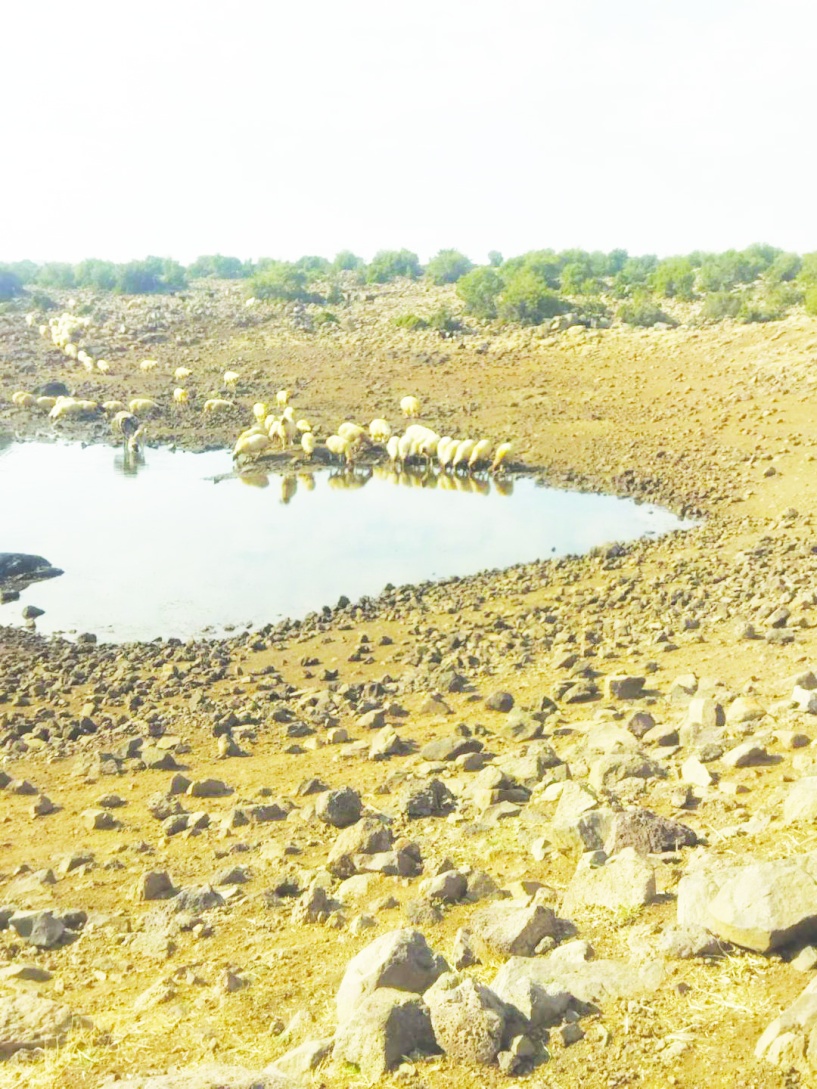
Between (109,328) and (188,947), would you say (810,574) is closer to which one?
(188,947)

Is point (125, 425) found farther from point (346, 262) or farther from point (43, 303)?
point (346, 262)

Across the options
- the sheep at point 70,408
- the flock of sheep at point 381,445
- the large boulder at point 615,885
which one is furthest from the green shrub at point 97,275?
the large boulder at point 615,885

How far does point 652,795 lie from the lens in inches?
234

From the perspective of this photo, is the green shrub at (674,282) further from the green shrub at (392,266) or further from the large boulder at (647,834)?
the large boulder at (647,834)

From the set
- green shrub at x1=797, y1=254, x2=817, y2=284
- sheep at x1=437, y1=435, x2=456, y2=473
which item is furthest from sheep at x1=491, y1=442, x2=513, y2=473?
green shrub at x1=797, y1=254, x2=817, y2=284

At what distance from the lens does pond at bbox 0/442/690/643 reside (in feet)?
43.9

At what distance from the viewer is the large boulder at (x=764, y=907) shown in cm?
387

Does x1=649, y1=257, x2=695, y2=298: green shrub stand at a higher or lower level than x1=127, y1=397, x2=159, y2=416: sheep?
higher

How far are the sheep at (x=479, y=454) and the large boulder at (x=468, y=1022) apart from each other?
17046 millimetres

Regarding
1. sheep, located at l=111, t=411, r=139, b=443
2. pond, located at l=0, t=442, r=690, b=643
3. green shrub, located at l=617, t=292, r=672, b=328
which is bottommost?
pond, located at l=0, t=442, r=690, b=643

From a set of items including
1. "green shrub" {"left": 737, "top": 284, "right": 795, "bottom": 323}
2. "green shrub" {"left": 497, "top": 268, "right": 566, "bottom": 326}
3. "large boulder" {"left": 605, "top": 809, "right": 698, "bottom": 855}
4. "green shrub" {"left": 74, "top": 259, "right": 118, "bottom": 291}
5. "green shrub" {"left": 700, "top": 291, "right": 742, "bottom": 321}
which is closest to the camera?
"large boulder" {"left": 605, "top": 809, "right": 698, "bottom": 855}

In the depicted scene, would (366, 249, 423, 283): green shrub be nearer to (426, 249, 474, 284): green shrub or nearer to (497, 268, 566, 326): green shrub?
(426, 249, 474, 284): green shrub

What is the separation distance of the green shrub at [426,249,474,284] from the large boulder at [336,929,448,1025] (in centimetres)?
4496

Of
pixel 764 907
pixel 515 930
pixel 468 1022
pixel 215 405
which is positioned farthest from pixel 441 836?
pixel 215 405
